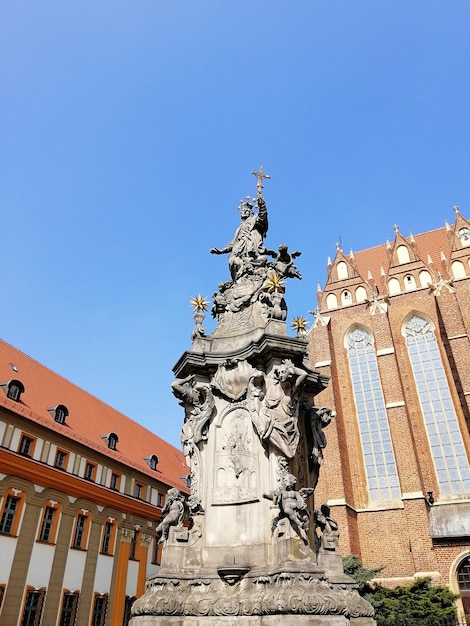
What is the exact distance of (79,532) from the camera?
19.9 m

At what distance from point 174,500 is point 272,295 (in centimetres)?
337

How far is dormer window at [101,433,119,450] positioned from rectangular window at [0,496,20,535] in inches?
256

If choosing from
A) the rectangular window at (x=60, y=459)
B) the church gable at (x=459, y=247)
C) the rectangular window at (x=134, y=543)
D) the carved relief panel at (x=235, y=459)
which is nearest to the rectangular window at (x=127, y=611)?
the rectangular window at (x=134, y=543)

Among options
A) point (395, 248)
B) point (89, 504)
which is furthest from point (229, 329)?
point (395, 248)

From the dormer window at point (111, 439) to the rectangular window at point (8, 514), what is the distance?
6.50 m

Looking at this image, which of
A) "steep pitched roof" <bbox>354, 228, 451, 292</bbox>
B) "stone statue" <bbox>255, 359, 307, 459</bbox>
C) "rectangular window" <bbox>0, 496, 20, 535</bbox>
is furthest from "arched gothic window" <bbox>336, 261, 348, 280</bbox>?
"stone statue" <bbox>255, 359, 307, 459</bbox>

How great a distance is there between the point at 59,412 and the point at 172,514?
1750 centimetres

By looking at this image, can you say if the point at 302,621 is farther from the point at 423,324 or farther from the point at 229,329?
the point at 423,324

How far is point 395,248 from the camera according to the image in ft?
98.2

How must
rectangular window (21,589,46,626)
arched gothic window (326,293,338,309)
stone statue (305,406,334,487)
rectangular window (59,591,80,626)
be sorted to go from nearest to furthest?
stone statue (305,406,334,487) < rectangular window (21,589,46,626) < rectangular window (59,591,80,626) < arched gothic window (326,293,338,309)

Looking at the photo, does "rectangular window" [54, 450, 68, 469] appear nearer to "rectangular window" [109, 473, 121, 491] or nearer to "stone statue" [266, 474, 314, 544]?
"rectangular window" [109, 473, 121, 491]

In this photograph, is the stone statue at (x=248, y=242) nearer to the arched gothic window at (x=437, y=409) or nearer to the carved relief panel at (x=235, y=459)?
the carved relief panel at (x=235, y=459)

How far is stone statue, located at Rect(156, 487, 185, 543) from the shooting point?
5.67 meters

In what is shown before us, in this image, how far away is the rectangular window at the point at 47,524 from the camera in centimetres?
1806
